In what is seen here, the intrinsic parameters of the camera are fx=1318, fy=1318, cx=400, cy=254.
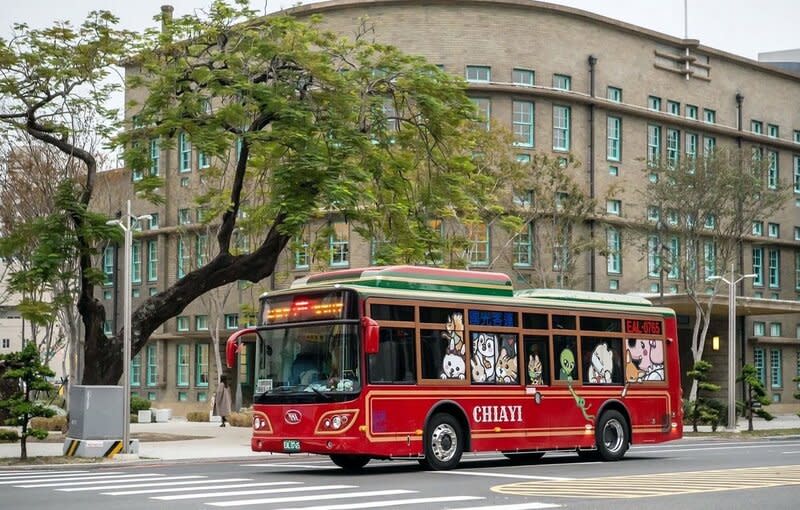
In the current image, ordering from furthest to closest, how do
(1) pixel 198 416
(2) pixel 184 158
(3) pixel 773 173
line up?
(3) pixel 773 173
(2) pixel 184 158
(1) pixel 198 416

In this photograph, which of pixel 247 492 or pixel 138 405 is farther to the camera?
pixel 138 405

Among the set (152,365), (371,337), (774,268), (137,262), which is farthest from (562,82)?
(371,337)

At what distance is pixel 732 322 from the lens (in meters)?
44.7

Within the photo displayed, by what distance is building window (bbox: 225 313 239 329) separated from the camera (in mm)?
60750

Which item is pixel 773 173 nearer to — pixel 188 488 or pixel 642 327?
pixel 642 327

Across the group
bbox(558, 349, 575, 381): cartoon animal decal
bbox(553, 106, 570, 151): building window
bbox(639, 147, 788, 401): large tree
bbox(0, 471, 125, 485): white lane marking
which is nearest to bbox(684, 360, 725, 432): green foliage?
bbox(639, 147, 788, 401): large tree

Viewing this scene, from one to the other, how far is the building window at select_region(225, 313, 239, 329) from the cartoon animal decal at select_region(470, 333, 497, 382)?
1495 inches

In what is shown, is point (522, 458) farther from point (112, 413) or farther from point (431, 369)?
point (112, 413)

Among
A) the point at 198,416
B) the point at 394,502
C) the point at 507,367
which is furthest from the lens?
the point at 198,416

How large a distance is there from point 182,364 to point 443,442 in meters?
42.5

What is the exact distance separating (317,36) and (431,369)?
12766 mm

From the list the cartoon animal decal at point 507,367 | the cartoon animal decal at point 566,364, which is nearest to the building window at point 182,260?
the cartoon animal decal at point 566,364

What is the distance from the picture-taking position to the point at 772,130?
225ft

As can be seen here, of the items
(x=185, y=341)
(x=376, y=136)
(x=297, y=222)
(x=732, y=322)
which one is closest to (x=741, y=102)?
(x=732, y=322)
